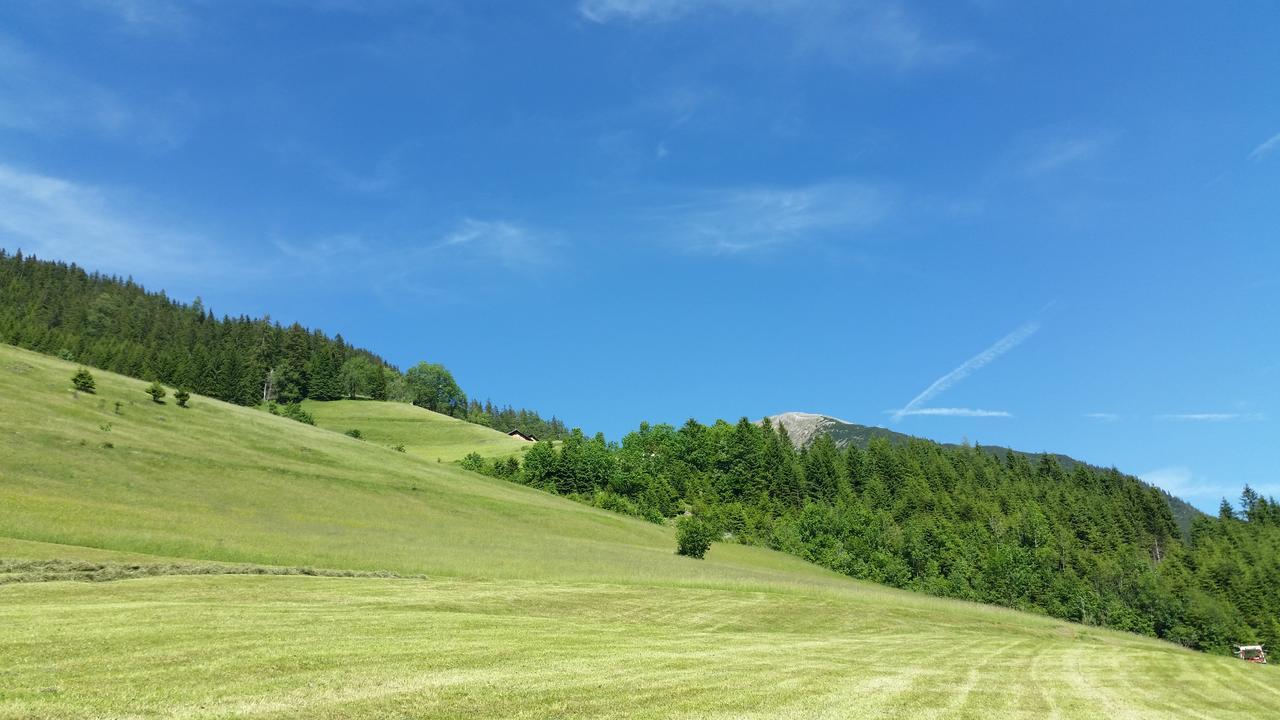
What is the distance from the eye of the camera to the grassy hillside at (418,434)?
6718 inches

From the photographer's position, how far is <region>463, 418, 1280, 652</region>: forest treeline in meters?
134

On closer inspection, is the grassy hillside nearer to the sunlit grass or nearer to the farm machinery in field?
the sunlit grass

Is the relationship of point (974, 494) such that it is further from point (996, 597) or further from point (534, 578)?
point (534, 578)

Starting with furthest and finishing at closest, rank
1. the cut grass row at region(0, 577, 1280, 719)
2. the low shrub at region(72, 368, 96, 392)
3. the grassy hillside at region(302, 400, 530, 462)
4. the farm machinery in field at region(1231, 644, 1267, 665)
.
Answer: the grassy hillside at region(302, 400, 530, 462) < the low shrub at region(72, 368, 96, 392) < the farm machinery in field at region(1231, 644, 1267, 665) < the cut grass row at region(0, 577, 1280, 719)

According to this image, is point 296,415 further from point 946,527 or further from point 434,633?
point 434,633

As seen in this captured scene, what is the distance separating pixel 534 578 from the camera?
4553 centimetres

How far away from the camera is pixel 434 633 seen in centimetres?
2150

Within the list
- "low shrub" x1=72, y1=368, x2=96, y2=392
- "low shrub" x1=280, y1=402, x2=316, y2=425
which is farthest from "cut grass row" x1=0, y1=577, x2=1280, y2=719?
"low shrub" x1=280, y1=402, x2=316, y2=425

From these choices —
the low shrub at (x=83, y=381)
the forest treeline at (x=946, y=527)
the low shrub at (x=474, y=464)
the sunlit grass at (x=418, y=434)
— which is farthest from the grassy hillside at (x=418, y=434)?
the low shrub at (x=83, y=381)

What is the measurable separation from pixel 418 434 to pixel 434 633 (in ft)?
566

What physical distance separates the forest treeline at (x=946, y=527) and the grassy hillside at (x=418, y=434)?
22.8 meters

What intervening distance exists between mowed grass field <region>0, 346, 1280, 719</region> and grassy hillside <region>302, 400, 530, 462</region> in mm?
99769

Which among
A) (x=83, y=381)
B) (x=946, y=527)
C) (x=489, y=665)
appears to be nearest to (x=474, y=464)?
(x=83, y=381)

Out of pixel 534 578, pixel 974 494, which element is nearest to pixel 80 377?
pixel 534 578
